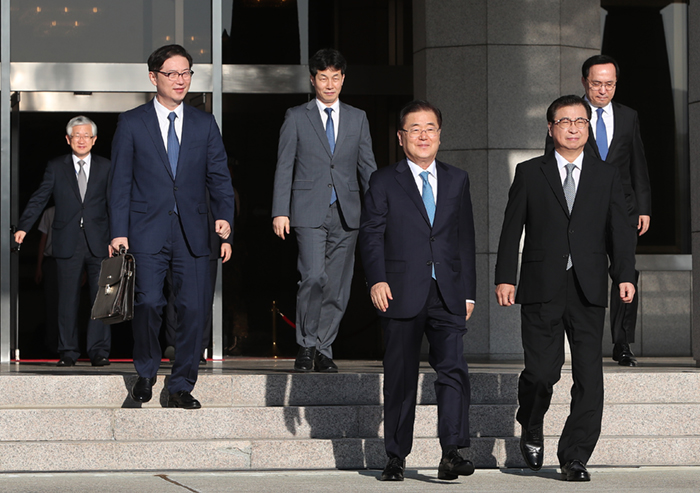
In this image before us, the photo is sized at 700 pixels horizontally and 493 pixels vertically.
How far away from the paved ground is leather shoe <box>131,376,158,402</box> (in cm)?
54

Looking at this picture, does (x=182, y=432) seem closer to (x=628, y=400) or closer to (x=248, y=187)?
(x=628, y=400)

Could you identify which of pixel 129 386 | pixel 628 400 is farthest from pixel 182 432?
pixel 628 400

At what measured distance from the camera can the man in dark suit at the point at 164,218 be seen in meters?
6.18

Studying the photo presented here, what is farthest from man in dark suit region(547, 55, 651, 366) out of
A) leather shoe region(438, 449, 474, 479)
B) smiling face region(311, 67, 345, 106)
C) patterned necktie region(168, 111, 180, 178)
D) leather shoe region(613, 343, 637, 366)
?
patterned necktie region(168, 111, 180, 178)

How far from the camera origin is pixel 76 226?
857cm

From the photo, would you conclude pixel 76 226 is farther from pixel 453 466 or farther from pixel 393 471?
pixel 453 466

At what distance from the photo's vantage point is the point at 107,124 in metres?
10.3

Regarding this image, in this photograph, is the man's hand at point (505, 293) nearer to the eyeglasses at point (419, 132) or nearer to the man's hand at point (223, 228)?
the eyeglasses at point (419, 132)

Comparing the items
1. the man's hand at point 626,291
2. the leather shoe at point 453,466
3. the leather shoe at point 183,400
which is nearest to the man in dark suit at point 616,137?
the man's hand at point 626,291

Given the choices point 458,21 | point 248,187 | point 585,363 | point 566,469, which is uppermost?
point 458,21

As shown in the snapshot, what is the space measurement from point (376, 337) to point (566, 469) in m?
5.47

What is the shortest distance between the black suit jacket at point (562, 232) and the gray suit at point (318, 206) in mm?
1601

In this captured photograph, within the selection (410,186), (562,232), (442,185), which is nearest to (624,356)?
(562,232)

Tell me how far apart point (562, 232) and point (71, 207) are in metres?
4.53
